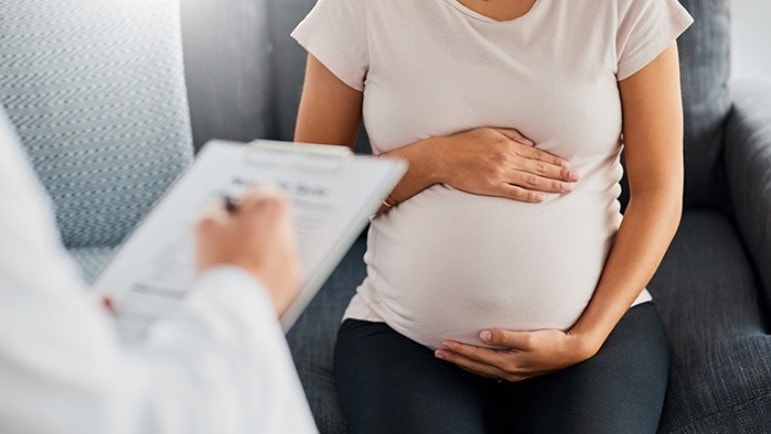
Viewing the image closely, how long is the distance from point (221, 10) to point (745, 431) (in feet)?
3.50

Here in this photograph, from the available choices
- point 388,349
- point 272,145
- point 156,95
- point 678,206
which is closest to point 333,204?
point 272,145

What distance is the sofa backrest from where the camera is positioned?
1.57 metres

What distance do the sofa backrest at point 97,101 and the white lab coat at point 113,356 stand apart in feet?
3.23

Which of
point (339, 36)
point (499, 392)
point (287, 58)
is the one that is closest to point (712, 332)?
point (499, 392)

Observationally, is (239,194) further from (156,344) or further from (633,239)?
(633,239)

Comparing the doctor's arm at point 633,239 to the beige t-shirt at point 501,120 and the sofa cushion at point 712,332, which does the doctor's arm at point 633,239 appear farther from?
the sofa cushion at point 712,332

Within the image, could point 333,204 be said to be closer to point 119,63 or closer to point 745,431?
point 745,431

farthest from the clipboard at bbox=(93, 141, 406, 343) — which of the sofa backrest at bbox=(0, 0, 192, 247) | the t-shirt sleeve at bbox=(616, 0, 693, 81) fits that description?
the sofa backrest at bbox=(0, 0, 192, 247)

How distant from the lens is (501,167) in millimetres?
1266

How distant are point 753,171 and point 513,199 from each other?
54 cm

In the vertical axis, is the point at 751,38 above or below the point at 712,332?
above

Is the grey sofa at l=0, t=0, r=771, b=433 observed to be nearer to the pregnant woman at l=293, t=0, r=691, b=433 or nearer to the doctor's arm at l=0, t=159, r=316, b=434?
the pregnant woman at l=293, t=0, r=691, b=433

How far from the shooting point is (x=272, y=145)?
896 mm

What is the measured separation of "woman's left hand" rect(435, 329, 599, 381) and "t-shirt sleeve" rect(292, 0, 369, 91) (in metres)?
0.41
